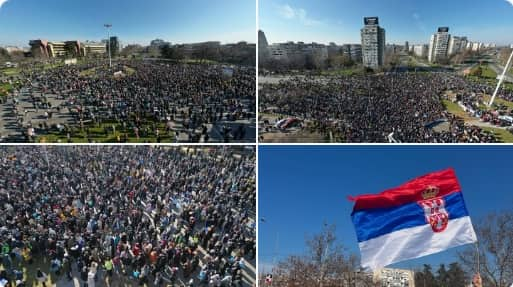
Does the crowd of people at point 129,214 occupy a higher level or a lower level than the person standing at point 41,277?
higher

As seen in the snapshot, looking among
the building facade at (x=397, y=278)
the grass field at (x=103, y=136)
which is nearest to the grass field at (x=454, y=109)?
the grass field at (x=103, y=136)

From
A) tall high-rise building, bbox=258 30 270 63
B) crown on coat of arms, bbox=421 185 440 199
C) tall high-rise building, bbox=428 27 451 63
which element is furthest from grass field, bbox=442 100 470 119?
crown on coat of arms, bbox=421 185 440 199

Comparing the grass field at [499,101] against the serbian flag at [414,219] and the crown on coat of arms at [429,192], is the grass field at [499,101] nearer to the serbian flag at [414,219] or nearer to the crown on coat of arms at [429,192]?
the serbian flag at [414,219]

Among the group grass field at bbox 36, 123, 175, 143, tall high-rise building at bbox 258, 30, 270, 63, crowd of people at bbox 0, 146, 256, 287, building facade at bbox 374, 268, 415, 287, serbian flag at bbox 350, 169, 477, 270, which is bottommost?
building facade at bbox 374, 268, 415, 287

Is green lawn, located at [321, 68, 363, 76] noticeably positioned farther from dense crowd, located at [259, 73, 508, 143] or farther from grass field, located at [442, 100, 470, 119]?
grass field, located at [442, 100, 470, 119]

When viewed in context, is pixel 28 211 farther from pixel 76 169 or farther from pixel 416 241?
pixel 416 241
